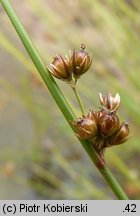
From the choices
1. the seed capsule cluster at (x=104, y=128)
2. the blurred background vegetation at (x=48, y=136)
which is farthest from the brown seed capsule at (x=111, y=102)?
the blurred background vegetation at (x=48, y=136)


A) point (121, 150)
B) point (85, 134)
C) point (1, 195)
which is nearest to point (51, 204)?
point (85, 134)

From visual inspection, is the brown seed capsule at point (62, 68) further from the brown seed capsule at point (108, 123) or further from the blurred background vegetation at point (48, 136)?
the blurred background vegetation at point (48, 136)

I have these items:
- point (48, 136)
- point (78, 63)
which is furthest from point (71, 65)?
point (48, 136)

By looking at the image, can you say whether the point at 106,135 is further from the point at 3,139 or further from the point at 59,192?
the point at 3,139

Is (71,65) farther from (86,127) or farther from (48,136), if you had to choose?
(48,136)

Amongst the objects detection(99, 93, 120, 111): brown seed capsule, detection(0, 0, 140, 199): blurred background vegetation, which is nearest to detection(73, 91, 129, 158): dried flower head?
detection(99, 93, 120, 111): brown seed capsule

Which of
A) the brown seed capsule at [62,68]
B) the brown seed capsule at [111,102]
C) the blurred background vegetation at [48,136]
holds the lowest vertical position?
the brown seed capsule at [111,102]

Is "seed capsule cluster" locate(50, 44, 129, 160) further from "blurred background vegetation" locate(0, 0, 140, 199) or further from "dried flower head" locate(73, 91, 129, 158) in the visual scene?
"blurred background vegetation" locate(0, 0, 140, 199)

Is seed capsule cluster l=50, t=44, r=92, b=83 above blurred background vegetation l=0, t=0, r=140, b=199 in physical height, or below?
below
